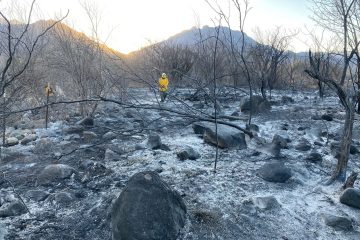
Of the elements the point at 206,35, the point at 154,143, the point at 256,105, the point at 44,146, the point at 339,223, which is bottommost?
the point at 339,223

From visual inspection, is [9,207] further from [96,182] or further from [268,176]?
[268,176]

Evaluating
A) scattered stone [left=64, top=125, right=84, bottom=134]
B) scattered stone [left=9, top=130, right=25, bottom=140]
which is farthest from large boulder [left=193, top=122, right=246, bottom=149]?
scattered stone [left=9, top=130, right=25, bottom=140]

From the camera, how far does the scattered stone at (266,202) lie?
3.33 metres

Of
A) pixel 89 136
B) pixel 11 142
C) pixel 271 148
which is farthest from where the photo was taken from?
pixel 89 136

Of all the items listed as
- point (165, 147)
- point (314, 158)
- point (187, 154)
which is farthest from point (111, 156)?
point (314, 158)

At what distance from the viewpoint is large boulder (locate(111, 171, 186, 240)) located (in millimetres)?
2658

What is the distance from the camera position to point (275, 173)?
3.96 m

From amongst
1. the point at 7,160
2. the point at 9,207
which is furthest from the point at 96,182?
the point at 7,160

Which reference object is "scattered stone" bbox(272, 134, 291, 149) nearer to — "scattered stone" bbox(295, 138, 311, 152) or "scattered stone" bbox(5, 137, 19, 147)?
"scattered stone" bbox(295, 138, 311, 152)

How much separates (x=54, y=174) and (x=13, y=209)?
81 cm

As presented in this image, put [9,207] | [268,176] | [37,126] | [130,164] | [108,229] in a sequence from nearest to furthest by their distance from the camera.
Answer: [108,229] < [9,207] < [268,176] < [130,164] < [37,126]

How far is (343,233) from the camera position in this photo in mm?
2963

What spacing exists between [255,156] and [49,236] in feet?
9.58

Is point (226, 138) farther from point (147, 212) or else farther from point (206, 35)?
point (206, 35)
